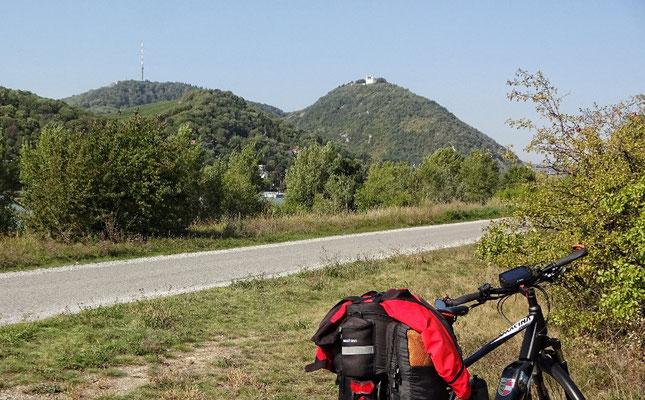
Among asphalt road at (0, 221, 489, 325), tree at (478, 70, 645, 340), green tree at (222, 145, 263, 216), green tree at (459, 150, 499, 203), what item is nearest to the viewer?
tree at (478, 70, 645, 340)

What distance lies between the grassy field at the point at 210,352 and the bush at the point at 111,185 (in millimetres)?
6867

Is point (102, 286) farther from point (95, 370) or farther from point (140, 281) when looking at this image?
point (95, 370)

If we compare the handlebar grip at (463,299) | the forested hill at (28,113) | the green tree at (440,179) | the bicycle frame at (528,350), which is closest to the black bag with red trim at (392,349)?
the handlebar grip at (463,299)

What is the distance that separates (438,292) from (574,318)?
4.54 m

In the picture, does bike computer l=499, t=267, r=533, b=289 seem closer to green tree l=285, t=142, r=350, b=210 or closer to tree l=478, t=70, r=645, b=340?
tree l=478, t=70, r=645, b=340

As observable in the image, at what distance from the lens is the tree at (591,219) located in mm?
5406

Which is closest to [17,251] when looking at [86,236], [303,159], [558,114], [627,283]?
[86,236]

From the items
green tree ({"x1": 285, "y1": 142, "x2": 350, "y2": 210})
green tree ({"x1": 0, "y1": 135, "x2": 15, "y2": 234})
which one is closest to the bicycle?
green tree ({"x1": 0, "y1": 135, "x2": 15, "y2": 234})

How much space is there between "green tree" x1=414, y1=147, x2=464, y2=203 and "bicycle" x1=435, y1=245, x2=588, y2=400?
Answer: 32.3 m

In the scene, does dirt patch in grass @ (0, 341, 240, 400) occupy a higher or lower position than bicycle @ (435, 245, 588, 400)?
lower

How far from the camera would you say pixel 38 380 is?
5738 millimetres

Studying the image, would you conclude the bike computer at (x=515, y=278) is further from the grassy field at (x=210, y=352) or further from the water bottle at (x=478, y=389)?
the grassy field at (x=210, y=352)

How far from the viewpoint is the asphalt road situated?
379 inches

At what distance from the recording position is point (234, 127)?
136 metres
